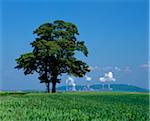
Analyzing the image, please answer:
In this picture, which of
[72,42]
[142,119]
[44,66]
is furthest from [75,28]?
[142,119]

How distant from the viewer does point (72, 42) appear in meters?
57.2

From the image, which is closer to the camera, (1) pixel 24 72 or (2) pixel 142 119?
(2) pixel 142 119

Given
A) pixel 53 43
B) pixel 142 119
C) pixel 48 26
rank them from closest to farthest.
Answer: pixel 142 119 < pixel 53 43 < pixel 48 26

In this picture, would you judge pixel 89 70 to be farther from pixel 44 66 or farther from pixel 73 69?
pixel 44 66

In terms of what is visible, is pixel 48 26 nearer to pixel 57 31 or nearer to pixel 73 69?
pixel 57 31

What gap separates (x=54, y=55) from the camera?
2195 inches

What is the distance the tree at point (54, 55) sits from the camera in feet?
182

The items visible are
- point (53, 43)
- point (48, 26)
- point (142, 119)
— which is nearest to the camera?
point (142, 119)

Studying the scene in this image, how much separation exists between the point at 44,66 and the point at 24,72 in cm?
313

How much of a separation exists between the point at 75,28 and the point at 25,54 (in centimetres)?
766

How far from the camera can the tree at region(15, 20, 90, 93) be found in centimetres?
5534

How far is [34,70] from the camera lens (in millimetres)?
57719

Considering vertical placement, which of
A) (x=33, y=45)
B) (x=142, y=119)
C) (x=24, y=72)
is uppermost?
(x=33, y=45)

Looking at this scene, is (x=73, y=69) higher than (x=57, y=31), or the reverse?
(x=57, y=31)
